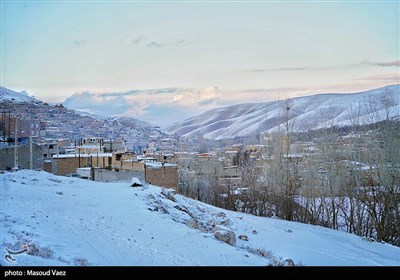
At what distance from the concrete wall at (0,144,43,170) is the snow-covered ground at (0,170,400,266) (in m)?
6.53

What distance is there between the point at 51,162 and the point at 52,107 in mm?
28817

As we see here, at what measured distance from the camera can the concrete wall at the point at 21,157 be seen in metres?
21.2

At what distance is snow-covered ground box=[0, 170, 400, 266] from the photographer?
262 inches

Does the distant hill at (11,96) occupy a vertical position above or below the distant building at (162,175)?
above

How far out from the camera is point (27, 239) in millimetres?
6805

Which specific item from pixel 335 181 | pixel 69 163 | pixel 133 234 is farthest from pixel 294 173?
pixel 69 163

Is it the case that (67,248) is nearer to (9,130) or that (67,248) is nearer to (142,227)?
(142,227)

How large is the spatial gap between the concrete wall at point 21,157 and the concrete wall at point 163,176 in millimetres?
7076

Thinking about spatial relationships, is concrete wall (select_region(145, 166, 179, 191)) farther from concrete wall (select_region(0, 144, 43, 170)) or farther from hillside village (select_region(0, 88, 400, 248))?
concrete wall (select_region(0, 144, 43, 170))

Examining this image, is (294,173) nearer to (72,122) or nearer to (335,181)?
(335,181)

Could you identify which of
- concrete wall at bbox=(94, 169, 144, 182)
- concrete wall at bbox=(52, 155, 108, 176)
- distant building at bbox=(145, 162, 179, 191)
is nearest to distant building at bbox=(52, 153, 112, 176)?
concrete wall at bbox=(52, 155, 108, 176)

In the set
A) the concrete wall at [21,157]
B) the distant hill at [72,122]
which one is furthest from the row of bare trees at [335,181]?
the distant hill at [72,122]

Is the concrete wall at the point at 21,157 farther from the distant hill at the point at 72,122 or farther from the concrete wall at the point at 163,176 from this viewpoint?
the distant hill at the point at 72,122
